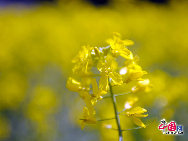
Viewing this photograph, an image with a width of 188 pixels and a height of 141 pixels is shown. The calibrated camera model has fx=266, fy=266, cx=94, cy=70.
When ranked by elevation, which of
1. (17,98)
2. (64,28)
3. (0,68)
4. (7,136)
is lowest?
(7,136)

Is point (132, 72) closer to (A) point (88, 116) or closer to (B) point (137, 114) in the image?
(B) point (137, 114)

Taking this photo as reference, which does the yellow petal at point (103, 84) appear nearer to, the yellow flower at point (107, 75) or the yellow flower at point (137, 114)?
the yellow flower at point (107, 75)

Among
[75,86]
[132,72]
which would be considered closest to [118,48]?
[132,72]

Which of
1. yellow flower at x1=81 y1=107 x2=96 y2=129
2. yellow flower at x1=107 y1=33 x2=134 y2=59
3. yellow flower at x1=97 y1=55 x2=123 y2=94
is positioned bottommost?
yellow flower at x1=81 y1=107 x2=96 y2=129

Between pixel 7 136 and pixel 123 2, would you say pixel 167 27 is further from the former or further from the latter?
pixel 7 136

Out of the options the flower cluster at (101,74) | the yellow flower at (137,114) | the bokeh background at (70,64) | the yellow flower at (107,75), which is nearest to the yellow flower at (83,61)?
the flower cluster at (101,74)

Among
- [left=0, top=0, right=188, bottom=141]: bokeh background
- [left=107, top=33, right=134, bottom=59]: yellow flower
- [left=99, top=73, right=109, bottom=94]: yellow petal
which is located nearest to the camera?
[left=99, top=73, right=109, bottom=94]: yellow petal

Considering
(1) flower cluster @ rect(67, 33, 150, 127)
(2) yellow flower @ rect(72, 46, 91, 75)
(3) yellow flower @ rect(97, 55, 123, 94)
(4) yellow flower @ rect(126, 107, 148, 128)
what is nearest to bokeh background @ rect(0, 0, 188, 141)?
(4) yellow flower @ rect(126, 107, 148, 128)

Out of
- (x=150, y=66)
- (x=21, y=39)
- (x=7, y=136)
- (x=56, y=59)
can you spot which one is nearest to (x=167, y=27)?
(x=150, y=66)

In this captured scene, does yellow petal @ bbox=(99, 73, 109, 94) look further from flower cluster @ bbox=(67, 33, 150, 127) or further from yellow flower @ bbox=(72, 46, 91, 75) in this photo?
yellow flower @ bbox=(72, 46, 91, 75)
